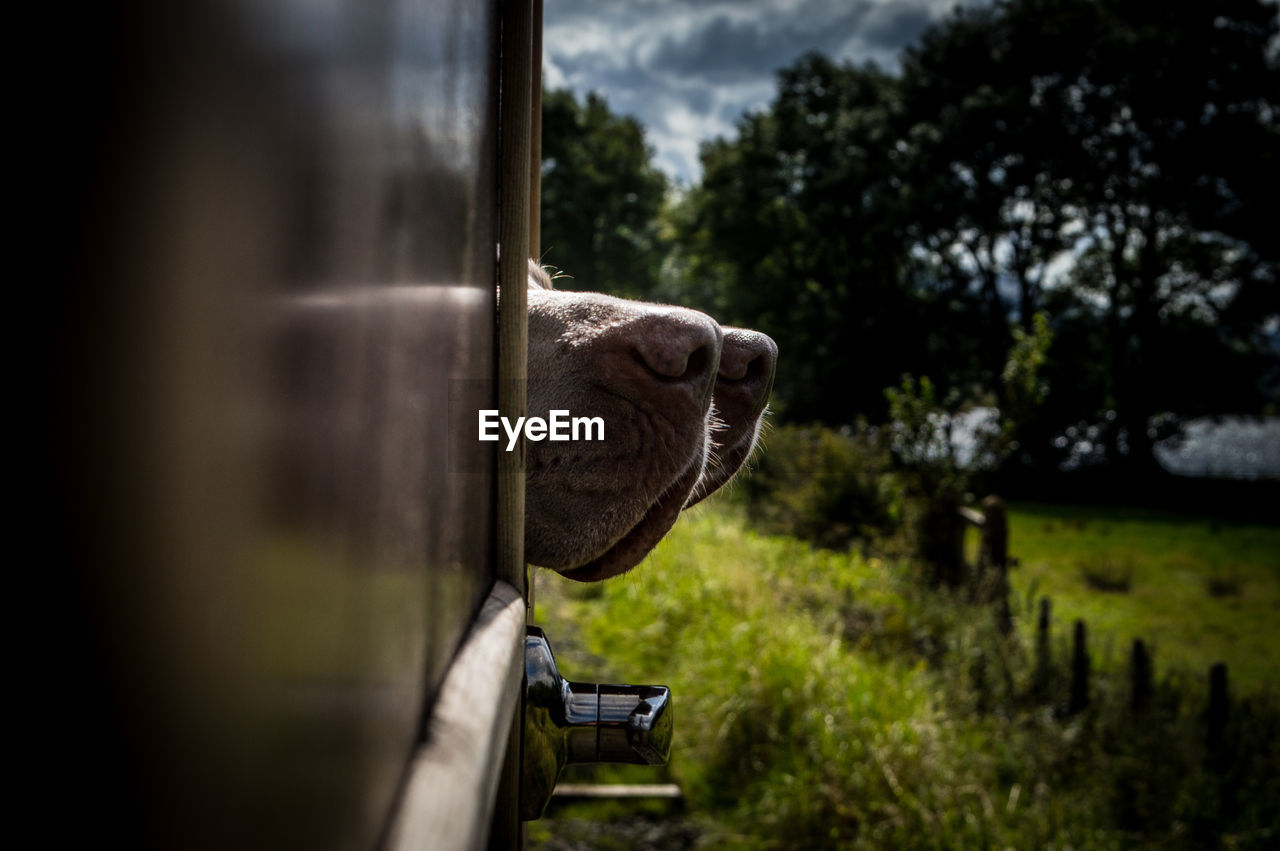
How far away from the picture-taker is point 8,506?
0.72ft

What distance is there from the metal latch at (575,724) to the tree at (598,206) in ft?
115

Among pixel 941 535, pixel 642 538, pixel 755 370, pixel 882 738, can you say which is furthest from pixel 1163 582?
pixel 642 538

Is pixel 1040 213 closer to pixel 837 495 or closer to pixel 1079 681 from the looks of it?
pixel 837 495

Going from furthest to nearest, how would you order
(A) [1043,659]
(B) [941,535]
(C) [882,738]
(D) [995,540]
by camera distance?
(B) [941,535] < (D) [995,540] < (A) [1043,659] < (C) [882,738]

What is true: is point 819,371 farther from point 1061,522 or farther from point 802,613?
point 802,613

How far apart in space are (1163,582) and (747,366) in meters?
16.6

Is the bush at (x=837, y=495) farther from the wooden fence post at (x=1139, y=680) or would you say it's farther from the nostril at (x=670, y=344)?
the nostril at (x=670, y=344)

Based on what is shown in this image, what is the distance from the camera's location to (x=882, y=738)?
495 centimetres

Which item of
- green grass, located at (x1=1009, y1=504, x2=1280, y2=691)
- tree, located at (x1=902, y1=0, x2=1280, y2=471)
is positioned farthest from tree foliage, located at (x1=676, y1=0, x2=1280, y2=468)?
green grass, located at (x1=1009, y1=504, x2=1280, y2=691)

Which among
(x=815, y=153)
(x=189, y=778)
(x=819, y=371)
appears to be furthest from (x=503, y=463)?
(x=815, y=153)

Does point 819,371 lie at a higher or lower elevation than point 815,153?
lower

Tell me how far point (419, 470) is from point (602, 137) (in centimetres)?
4278

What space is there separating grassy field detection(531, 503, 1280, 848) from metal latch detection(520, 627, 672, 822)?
3705 mm

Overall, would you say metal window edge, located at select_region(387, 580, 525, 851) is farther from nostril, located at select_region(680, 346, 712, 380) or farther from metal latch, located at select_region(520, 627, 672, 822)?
nostril, located at select_region(680, 346, 712, 380)
